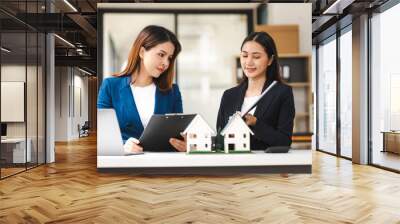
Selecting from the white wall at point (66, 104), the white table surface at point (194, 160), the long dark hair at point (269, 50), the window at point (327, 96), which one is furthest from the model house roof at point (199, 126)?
the white wall at point (66, 104)

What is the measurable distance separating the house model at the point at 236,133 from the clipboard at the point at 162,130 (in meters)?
0.47

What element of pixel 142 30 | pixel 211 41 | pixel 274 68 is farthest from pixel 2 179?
pixel 274 68

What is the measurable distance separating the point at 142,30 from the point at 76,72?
42.2 ft

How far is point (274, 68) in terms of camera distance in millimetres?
5277

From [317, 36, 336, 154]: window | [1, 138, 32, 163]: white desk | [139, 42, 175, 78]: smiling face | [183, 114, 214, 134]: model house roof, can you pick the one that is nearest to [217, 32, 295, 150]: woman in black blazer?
[183, 114, 214, 134]: model house roof

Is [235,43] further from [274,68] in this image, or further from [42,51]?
[42,51]

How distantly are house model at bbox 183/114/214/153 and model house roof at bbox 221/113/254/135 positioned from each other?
0.19 meters

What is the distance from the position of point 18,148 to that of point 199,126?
146 inches

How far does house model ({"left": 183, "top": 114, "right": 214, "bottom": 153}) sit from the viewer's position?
17.0 ft

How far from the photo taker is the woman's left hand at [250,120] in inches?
208

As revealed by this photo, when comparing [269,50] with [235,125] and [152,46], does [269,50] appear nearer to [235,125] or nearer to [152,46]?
[235,125]

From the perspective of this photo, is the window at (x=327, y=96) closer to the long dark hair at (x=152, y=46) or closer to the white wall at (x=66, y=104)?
the long dark hair at (x=152, y=46)

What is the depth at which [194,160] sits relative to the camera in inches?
208

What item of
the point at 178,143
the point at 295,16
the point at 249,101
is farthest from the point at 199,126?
the point at 295,16
